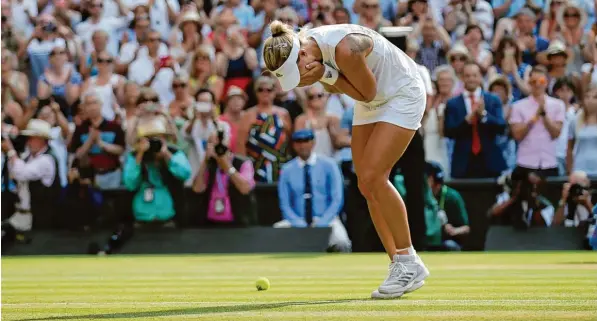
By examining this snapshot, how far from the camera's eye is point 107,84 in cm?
1683

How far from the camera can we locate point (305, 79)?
700 cm

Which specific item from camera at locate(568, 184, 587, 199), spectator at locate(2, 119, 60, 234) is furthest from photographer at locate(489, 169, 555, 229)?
spectator at locate(2, 119, 60, 234)

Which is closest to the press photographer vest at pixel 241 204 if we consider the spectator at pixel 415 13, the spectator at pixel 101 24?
the spectator at pixel 415 13

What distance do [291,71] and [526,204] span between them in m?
7.66

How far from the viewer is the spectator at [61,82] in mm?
17125

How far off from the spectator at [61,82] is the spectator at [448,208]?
18.4 ft

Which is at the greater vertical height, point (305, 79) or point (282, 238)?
point (305, 79)

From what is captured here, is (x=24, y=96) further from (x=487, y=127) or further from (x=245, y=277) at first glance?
(x=245, y=277)

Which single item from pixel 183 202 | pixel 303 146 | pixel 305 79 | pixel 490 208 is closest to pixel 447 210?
pixel 490 208

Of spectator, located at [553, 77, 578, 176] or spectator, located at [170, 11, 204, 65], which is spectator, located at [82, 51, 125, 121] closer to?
spectator, located at [170, 11, 204, 65]

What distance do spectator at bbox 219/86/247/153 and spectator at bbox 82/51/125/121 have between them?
1.79 m

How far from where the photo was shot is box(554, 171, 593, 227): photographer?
44.7 ft

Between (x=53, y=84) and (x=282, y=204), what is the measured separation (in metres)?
4.65

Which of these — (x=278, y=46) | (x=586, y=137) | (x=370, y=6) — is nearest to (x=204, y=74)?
(x=370, y=6)
